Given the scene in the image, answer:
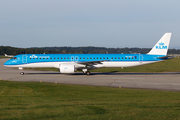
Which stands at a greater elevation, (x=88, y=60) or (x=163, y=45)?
(x=163, y=45)

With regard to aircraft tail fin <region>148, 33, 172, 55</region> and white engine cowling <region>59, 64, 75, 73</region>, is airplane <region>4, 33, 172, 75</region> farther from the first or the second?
white engine cowling <region>59, 64, 75, 73</region>

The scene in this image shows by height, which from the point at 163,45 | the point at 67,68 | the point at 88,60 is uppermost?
the point at 163,45

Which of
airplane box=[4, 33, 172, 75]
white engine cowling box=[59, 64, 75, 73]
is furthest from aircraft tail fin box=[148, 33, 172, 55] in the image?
white engine cowling box=[59, 64, 75, 73]

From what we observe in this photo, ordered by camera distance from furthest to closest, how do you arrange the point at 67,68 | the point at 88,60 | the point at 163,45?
1. the point at 163,45
2. the point at 88,60
3. the point at 67,68

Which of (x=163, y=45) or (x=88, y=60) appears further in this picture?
(x=163, y=45)

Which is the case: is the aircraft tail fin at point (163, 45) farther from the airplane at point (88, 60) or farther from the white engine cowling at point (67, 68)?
the white engine cowling at point (67, 68)

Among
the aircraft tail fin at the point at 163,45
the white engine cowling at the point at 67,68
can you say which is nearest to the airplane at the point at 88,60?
the aircraft tail fin at the point at 163,45

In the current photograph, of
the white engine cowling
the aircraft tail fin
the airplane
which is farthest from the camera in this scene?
the aircraft tail fin

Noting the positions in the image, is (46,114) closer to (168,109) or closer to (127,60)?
(168,109)

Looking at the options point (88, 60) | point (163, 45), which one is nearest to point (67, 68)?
point (88, 60)

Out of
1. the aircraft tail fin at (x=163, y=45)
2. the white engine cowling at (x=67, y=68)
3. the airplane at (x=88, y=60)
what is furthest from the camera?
the aircraft tail fin at (x=163, y=45)

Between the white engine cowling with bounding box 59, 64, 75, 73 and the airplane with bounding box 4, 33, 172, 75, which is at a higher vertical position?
the airplane with bounding box 4, 33, 172, 75

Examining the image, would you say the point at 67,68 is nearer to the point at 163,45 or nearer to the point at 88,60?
the point at 88,60

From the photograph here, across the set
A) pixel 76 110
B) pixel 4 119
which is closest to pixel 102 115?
pixel 76 110
